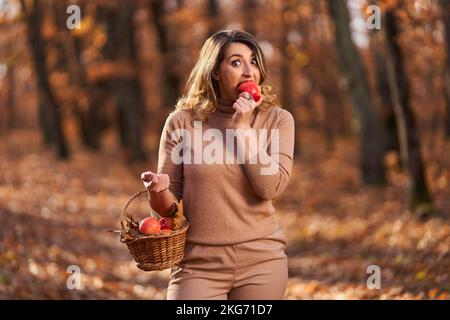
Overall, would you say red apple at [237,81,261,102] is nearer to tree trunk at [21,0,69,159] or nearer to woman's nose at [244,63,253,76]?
woman's nose at [244,63,253,76]

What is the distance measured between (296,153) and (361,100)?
989 cm

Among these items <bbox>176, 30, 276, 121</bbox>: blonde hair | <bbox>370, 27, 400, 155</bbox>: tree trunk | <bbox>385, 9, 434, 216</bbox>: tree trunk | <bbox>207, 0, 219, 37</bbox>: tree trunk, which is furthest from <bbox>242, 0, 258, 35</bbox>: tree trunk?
<bbox>176, 30, 276, 121</bbox>: blonde hair

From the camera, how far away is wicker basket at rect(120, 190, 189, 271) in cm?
354

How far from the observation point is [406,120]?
35.8ft

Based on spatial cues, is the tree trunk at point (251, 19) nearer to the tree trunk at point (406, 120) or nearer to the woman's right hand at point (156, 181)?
the tree trunk at point (406, 120)

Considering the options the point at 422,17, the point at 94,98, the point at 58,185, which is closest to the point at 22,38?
the point at 94,98

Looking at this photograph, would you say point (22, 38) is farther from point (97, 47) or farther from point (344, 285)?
point (344, 285)

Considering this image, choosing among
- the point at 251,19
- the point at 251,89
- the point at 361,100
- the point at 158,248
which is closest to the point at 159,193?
the point at 158,248

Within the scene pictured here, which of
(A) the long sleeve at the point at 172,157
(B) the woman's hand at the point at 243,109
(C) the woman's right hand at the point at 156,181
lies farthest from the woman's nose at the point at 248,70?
(C) the woman's right hand at the point at 156,181

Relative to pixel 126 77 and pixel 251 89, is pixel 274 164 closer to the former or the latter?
pixel 251 89

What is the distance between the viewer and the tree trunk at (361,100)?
14211 mm

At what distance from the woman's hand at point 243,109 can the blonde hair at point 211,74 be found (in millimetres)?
215

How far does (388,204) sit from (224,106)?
1007 cm

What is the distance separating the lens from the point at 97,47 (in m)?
21.4
